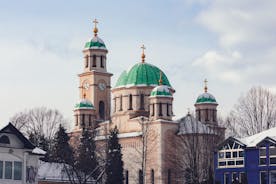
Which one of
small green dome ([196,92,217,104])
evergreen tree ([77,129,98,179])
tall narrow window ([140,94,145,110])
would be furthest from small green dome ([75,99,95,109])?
small green dome ([196,92,217,104])

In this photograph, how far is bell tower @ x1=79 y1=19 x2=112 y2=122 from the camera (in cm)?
9351

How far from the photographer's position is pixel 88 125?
91812 millimetres

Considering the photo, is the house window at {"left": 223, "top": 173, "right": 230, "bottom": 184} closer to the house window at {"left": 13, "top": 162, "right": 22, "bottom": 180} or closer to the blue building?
the blue building

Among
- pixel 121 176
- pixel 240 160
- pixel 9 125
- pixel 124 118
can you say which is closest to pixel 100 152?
pixel 121 176

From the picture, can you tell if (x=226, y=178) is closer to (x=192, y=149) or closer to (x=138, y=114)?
(x=192, y=149)

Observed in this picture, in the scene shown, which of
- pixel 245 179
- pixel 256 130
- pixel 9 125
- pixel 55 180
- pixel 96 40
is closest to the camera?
pixel 9 125

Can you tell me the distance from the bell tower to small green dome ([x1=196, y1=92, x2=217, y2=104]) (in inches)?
507

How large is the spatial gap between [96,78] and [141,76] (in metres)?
7.67

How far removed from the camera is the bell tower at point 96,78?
9351 cm

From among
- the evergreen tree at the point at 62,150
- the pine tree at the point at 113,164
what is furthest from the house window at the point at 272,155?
the evergreen tree at the point at 62,150

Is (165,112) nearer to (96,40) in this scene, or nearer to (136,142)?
(136,142)

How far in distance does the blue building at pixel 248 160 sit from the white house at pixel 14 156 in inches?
630

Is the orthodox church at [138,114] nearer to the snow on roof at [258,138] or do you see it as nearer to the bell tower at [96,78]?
the bell tower at [96,78]

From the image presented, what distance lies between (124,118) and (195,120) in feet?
29.4
